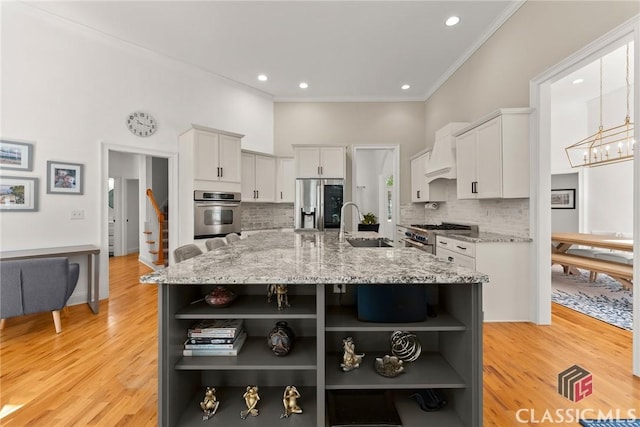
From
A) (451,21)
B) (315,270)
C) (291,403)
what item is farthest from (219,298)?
(451,21)

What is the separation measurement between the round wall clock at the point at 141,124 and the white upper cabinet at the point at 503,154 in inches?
168

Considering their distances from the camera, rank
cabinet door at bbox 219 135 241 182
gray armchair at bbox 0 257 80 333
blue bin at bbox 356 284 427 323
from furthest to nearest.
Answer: cabinet door at bbox 219 135 241 182 < gray armchair at bbox 0 257 80 333 < blue bin at bbox 356 284 427 323

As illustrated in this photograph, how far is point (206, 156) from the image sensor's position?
14.3ft

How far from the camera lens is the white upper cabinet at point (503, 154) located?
120 inches

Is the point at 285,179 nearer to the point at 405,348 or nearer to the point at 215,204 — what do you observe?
the point at 215,204

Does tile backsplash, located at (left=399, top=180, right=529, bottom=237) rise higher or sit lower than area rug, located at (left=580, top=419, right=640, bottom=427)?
higher

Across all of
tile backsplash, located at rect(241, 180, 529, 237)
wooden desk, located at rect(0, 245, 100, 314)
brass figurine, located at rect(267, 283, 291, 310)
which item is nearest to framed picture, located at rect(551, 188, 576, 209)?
tile backsplash, located at rect(241, 180, 529, 237)

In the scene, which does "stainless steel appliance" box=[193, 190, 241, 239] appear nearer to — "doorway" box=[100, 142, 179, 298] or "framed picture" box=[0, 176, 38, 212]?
"doorway" box=[100, 142, 179, 298]

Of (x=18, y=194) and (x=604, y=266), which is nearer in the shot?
(x=18, y=194)

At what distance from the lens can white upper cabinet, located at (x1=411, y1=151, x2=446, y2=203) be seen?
4.94m

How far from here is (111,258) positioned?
282 inches

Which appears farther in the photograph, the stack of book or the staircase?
the staircase

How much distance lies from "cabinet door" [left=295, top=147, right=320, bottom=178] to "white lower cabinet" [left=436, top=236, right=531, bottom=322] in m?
3.04

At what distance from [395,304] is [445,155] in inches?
132
